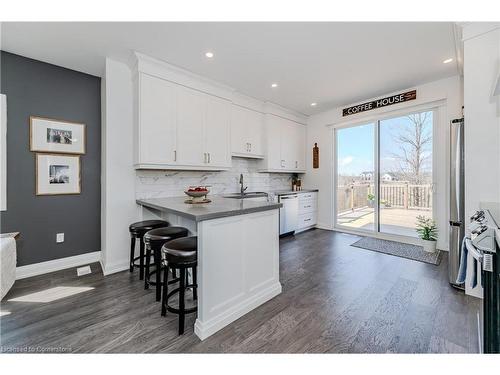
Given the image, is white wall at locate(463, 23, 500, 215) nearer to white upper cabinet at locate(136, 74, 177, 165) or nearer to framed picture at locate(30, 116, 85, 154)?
white upper cabinet at locate(136, 74, 177, 165)

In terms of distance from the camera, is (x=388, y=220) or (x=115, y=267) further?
(x=388, y=220)

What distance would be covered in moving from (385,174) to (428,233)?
1.23 m

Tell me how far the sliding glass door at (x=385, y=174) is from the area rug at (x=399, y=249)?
31cm

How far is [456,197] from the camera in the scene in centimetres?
227

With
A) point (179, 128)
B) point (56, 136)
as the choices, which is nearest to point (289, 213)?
point (179, 128)

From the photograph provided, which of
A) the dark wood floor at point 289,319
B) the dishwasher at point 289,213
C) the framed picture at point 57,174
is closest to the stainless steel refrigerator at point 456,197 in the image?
the dark wood floor at point 289,319

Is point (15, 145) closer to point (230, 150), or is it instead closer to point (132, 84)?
point (132, 84)

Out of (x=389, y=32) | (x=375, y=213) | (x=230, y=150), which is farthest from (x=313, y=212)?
(x=389, y=32)

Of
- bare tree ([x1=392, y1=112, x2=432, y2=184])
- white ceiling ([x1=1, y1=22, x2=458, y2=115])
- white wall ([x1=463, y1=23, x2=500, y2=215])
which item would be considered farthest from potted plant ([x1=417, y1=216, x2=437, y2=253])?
white ceiling ([x1=1, y1=22, x2=458, y2=115])

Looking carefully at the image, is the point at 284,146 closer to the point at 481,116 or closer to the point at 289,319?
the point at 481,116

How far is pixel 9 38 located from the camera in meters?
2.24

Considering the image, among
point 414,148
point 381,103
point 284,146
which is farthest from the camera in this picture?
point 284,146

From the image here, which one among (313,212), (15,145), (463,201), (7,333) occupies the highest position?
(15,145)

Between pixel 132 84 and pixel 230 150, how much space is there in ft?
5.40
